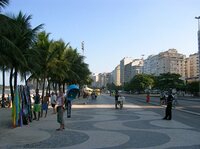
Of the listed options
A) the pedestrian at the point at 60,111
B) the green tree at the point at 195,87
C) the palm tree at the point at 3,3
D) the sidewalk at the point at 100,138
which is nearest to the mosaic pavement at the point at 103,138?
the sidewalk at the point at 100,138

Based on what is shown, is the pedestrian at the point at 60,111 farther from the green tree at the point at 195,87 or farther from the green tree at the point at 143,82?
the green tree at the point at 143,82

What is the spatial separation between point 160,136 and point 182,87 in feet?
342

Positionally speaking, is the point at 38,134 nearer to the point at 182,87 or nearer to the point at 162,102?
the point at 162,102

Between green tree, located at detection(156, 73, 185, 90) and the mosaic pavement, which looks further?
green tree, located at detection(156, 73, 185, 90)

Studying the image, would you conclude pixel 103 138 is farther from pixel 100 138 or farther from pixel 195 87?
pixel 195 87

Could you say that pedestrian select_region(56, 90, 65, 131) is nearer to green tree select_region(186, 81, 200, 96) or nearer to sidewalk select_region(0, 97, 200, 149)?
sidewalk select_region(0, 97, 200, 149)

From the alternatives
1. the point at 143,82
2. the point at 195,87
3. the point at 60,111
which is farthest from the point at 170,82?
the point at 60,111

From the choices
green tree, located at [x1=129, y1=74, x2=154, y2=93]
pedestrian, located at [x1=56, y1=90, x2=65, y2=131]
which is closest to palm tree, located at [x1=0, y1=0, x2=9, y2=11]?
pedestrian, located at [x1=56, y1=90, x2=65, y2=131]

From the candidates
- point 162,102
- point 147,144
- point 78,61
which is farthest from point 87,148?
point 78,61

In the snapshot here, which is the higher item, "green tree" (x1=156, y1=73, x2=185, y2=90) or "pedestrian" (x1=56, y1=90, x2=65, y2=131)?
"green tree" (x1=156, y1=73, x2=185, y2=90)

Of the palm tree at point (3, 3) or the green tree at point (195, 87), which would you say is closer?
the palm tree at point (3, 3)

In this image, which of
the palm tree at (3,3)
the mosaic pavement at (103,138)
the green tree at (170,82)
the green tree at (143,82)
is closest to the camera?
the mosaic pavement at (103,138)

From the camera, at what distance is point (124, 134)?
14.7 m

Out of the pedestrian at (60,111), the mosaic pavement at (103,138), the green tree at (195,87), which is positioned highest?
the green tree at (195,87)
